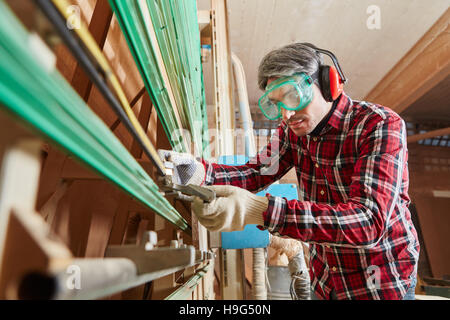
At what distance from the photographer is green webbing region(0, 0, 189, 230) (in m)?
0.21

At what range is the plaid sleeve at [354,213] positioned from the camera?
2.83ft

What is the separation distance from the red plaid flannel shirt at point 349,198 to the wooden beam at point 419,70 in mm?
2437

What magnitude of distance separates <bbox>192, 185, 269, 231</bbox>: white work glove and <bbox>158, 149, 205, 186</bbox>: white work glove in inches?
10.6

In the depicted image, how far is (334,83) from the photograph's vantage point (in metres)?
1.15

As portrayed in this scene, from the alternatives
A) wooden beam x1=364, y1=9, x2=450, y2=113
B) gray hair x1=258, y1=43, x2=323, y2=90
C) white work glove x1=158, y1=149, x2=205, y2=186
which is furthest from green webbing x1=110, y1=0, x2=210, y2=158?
wooden beam x1=364, y1=9, x2=450, y2=113

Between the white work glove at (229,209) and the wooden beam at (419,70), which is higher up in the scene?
the wooden beam at (419,70)

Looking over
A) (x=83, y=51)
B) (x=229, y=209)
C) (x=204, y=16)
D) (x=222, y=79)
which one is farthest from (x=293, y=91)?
(x=204, y=16)

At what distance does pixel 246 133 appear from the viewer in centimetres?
257

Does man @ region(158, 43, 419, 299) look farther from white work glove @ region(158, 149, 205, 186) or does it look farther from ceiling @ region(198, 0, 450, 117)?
ceiling @ region(198, 0, 450, 117)

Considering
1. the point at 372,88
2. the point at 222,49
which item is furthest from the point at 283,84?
the point at 372,88

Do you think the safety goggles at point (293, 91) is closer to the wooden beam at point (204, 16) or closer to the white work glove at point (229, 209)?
the white work glove at point (229, 209)

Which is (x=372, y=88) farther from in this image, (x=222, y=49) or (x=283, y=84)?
(x=283, y=84)

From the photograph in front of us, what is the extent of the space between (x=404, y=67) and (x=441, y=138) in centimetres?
262

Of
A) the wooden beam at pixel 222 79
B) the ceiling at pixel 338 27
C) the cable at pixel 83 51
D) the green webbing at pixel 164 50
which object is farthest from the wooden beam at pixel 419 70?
the cable at pixel 83 51
